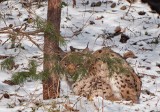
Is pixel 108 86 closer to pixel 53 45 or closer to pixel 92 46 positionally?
pixel 53 45

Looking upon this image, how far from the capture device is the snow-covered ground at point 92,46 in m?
4.84

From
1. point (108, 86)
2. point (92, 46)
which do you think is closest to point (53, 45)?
point (108, 86)

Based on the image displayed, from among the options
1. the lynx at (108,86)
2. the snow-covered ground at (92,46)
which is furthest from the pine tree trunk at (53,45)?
the lynx at (108,86)

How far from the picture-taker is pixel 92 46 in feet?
24.5

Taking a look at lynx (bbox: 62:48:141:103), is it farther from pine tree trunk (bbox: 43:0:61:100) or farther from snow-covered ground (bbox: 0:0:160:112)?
pine tree trunk (bbox: 43:0:61:100)

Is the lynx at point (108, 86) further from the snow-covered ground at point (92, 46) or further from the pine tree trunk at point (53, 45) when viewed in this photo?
the pine tree trunk at point (53, 45)

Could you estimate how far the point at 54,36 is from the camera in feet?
11.9

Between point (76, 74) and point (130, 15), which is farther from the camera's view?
point (130, 15)

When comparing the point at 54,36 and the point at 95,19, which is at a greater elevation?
the point at 54,36

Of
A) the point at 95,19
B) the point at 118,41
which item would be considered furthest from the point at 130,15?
the point at 118,41

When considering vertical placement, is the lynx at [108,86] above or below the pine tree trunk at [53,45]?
below

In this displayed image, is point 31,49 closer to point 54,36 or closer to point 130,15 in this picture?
point 130,15

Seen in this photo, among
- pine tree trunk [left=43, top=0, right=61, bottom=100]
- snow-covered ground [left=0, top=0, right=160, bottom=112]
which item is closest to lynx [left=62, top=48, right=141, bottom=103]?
snow-covered ground [left=0, top=0, right=160, bottom=112]

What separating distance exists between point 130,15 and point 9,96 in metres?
4.42
